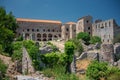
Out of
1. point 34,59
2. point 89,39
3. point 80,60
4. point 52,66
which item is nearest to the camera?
point 34,59

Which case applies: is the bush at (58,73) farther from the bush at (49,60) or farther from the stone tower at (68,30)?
the stone tower at (68,30)

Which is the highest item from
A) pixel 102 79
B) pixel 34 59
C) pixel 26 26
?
pixel 26 26

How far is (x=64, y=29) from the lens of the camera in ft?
230

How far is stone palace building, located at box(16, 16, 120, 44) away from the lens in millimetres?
A: 52531

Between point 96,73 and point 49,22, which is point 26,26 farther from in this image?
point 96,73

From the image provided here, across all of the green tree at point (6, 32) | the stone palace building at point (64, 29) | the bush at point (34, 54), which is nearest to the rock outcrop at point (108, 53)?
the bush at point (34, 54)

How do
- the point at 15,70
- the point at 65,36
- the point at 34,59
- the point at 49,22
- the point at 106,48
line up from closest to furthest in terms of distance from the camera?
the point at 15,70, the point at 34,59, the point at 106,48, the point at 65,36, the point at 49,22

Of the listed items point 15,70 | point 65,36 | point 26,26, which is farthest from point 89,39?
point 15,70

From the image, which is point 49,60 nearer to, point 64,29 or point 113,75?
point 113,75

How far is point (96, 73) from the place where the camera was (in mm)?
22547

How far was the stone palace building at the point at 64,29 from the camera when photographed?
2068 inches

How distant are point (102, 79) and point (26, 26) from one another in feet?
164

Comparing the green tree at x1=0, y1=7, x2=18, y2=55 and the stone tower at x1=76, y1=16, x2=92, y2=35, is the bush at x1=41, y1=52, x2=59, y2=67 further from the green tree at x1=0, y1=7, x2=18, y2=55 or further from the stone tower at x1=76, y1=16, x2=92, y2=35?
the stone tower at x1=76, y1=16, x2=92, y2=35

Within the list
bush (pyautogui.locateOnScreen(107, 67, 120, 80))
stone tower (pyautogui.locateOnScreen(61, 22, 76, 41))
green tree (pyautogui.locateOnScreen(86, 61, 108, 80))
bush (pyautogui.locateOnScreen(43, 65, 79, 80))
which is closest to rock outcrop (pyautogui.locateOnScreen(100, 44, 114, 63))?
green tree (pyautogui.locateOnScreen(86, 61, 108, 80))
